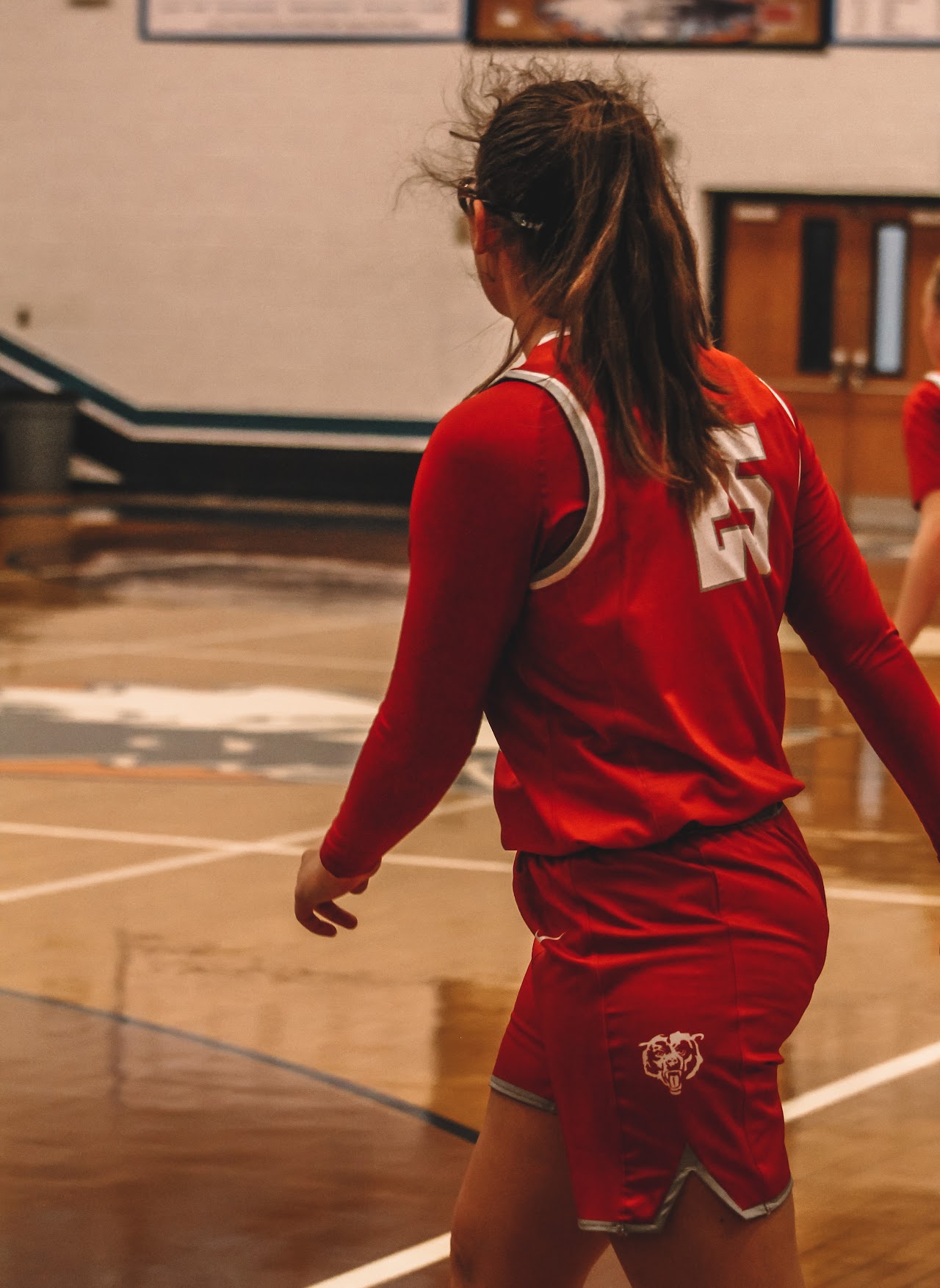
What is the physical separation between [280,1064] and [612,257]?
2.42 metres

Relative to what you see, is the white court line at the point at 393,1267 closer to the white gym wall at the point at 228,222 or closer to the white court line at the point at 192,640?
the white court line at the point at 192,640

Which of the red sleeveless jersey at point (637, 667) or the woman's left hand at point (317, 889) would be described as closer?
the red sleeveless jersey at point (637, 667)

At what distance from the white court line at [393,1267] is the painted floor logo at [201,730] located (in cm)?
392

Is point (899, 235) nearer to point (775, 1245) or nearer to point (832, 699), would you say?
point (832, 699)

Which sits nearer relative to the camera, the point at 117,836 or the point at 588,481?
the point at 588,481

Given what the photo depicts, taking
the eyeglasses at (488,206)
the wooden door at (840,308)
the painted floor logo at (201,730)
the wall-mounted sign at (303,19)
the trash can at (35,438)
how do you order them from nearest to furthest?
the eyeglasses at (488,206) < the painted floor logo at (201,730) < the wooden door at (840,308) < the wall-mounted sign at (303,19) < the trash can at (35,438)

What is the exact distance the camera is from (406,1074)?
3930mm

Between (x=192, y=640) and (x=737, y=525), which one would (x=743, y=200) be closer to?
(x=192, y=640)

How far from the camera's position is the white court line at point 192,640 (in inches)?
387

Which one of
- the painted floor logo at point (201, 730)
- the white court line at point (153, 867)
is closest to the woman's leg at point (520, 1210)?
the white court line at point (153, 867)

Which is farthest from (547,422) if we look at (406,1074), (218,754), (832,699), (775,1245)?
(832,699)

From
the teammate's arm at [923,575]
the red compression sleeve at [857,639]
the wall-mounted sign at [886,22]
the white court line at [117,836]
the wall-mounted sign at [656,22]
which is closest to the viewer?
the red compression sleeve at [857,639]

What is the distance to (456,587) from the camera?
6.07ft

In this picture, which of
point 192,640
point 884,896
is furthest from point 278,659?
point 884,896
